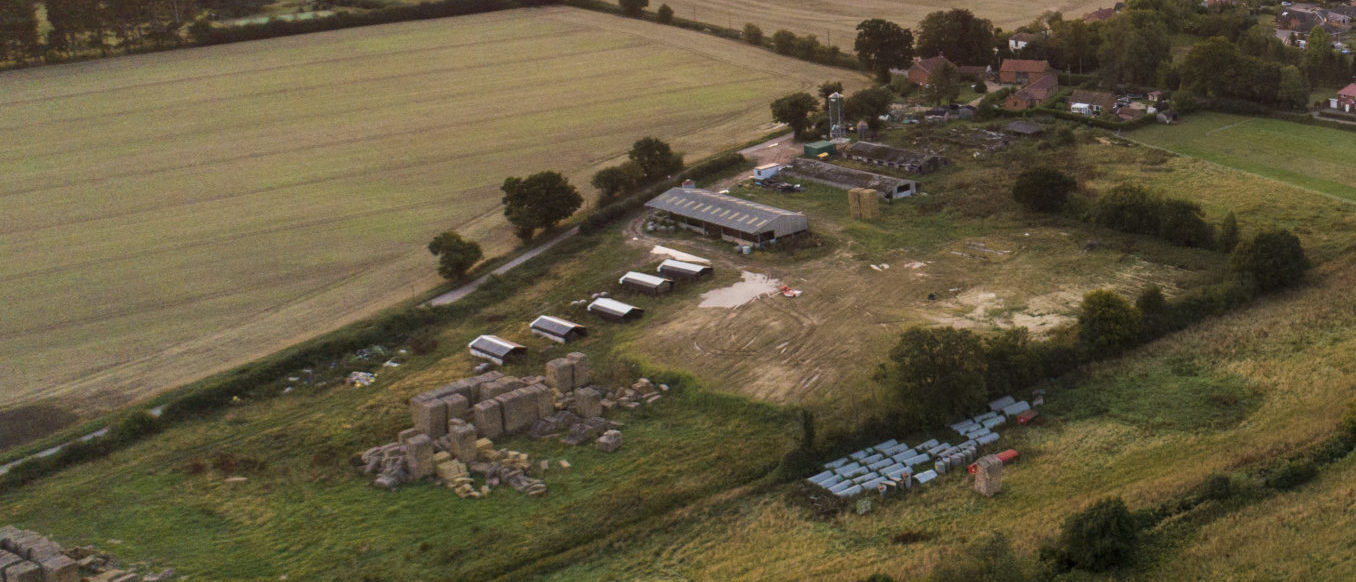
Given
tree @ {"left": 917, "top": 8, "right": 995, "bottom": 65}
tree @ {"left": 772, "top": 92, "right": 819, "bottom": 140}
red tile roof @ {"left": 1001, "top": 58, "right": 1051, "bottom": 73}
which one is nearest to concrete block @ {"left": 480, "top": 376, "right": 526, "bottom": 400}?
tree @ {"left": 772, "top": 92, "right": 819, "bottom": 140}

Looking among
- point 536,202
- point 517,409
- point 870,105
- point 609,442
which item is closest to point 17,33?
point 536,202

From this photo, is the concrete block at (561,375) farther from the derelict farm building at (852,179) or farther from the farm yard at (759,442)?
the derelict farm building at (852,179)

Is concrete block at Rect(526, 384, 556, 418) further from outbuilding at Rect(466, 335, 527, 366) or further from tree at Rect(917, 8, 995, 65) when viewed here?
tree at Rect(917, 8, 995, 65)

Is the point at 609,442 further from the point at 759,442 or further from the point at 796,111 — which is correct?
the point at 796,111

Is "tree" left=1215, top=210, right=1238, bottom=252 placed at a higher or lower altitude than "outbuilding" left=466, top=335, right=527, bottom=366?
higher

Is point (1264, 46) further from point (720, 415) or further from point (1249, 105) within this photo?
point (720, 415)

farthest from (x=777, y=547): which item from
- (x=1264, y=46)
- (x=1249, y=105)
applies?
(x=1264, y=46)
